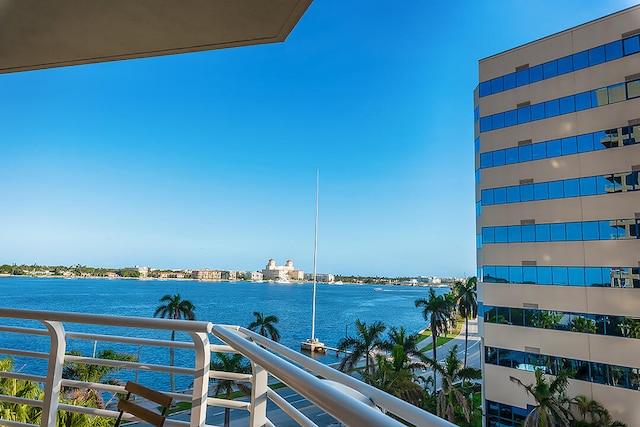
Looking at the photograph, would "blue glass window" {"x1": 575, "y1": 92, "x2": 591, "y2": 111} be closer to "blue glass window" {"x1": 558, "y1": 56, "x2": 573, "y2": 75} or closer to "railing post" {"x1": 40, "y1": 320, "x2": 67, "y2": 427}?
"blue glass window" {"x1": 558, "y1": 56, "x2": 573, "y2": 75}

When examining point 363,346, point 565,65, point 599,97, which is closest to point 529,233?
point 599,97

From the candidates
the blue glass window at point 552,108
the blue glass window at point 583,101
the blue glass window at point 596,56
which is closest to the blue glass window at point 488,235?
the blue glass window at point 552,108

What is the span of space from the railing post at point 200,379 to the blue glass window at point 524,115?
19461mm

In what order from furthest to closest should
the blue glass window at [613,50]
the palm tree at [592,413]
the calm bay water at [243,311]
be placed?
the calm bay water at [243,311] < the blue glass window at [613,50] < the palm tree at [592,413]

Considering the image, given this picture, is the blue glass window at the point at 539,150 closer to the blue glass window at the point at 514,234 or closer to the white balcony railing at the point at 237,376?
the blue glass window at the point at 514,234

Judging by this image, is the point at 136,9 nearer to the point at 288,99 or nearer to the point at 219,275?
the point at 288,99

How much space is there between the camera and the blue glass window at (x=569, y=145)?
1625 cm

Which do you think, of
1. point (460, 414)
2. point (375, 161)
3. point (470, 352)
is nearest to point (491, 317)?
point (460, 414)

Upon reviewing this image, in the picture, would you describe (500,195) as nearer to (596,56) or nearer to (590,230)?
(590,230)

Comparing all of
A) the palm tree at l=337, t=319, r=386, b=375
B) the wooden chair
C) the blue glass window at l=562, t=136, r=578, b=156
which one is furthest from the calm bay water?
the wooden chair

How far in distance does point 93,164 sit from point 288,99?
3235 cm

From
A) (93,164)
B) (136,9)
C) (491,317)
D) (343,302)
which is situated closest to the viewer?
(136,9)

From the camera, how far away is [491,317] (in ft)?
57.8

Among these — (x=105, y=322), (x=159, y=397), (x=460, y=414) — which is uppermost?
(x=105, y=322)
